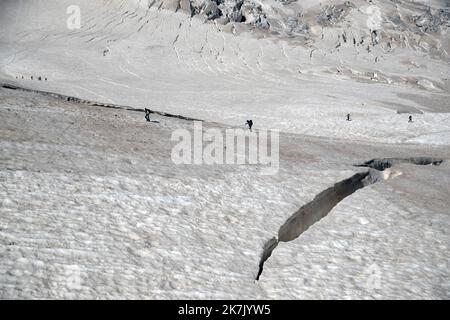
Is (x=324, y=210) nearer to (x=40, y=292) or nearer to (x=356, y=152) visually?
(x=356, y=152)

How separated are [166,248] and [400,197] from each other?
8.68 m

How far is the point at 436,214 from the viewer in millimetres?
13617

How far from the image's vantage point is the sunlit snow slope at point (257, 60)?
60.9 metres

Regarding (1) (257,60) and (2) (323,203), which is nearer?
(2) (323,203)

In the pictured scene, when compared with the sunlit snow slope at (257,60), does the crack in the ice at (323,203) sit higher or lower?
lower

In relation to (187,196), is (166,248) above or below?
Answer: below

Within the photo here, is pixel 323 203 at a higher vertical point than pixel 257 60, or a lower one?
lower

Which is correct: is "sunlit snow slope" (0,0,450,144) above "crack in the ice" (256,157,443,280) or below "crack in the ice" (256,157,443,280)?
above

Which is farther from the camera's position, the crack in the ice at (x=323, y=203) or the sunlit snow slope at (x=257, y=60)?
the sunlit snow slope at (x=257, y=60)

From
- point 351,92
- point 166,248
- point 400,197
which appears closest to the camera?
point 166,248

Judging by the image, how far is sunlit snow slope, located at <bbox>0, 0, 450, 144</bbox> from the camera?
60.9m

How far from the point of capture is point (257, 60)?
11581cm

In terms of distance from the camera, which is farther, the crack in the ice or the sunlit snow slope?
the sunlit snow slope
